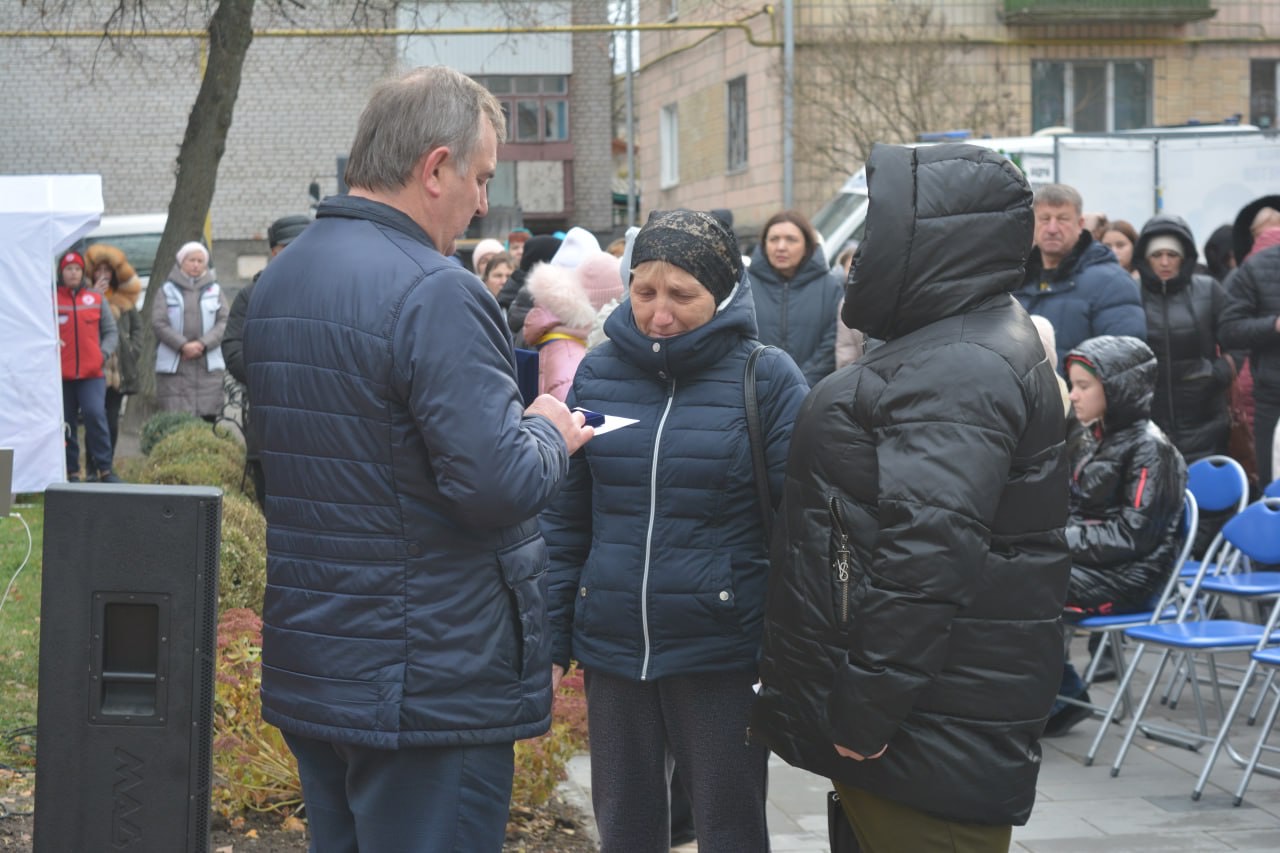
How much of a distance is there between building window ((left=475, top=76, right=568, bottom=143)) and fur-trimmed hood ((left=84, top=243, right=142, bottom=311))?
76.2 feet

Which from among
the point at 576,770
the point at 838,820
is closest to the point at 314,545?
the point at 838,820

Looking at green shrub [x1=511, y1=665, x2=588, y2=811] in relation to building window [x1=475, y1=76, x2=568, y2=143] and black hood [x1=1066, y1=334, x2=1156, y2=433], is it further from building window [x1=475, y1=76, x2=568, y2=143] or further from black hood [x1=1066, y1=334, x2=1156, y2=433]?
building window [x1=475, y1=76, x2=568, y2=143]

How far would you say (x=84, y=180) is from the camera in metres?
11.9

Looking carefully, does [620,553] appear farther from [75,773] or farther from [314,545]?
[75,773]

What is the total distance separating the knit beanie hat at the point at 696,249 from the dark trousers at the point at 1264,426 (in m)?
5.81

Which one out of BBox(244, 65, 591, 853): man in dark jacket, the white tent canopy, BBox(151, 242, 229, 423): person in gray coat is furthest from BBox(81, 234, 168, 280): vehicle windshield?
BBox(244, 65, 591, 853): man in dark jacket

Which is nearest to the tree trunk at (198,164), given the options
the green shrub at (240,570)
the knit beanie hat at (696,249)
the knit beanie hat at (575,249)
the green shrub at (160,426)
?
the green shrub at (160,426)

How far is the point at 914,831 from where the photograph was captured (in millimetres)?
3160

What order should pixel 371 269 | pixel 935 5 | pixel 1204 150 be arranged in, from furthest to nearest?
pixel 935 5
pixel 1204 150
pixel 371 269

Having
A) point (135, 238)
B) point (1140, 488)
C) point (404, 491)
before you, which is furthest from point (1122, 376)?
point (135, 238)

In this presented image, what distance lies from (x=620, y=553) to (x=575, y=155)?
34.2m

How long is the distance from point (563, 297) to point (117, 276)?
9.57 m

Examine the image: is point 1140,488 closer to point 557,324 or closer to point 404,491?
point 557,324

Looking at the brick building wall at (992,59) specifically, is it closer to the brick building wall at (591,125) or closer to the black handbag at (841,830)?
the brick building wall at (591,125)
